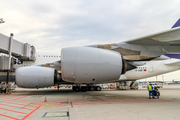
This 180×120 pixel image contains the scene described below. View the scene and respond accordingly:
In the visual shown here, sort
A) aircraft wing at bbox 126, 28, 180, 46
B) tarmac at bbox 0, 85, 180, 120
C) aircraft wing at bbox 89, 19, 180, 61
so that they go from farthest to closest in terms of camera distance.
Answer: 1. aircraft wing at bbox 89, 19, 180, 61
2. aircraft wing at bbox 126, 28, 180, 46
3. tarmac at bbox 0, 85, 180, 120

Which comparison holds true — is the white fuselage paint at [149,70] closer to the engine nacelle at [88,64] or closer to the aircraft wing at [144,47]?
the aircraft wing at [144,47]

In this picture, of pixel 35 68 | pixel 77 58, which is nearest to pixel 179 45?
pixel 77 58

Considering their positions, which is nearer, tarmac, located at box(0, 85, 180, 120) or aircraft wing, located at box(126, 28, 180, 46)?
tarmac, located at box(0, 85, 180, 120)

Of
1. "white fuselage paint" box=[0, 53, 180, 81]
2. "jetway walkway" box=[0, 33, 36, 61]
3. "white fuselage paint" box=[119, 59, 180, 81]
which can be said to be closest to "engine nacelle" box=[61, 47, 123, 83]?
"white fuselage paint" box=[0, 53, 180, 81]

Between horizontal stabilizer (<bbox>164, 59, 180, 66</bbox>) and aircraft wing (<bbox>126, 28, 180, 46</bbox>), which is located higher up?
aircraft wing (<bbox>126, 28, 180, 46</bbox>)

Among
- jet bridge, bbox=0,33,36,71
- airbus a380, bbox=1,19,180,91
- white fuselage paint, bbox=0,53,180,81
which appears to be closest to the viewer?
airbus a380, bbox=1,19,180,91

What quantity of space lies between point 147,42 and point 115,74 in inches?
103

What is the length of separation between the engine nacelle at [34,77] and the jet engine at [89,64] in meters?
4.40

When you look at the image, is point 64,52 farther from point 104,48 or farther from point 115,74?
point 115,74

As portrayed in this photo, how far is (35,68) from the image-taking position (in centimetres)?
1191

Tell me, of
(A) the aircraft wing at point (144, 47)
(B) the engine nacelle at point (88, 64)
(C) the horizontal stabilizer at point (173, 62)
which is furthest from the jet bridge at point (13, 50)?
(C) the horizontal stabilizer at point (173, 62)

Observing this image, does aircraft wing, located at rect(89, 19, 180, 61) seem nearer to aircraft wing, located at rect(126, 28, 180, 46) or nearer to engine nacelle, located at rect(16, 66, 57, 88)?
aircraft wing, located at rect(126, 28, 180, 46)

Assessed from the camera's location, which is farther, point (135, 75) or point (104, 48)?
point (135, 75)

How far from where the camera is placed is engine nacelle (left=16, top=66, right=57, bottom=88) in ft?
37.7
